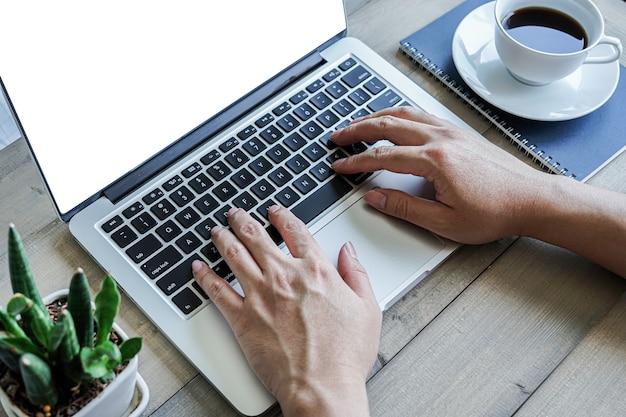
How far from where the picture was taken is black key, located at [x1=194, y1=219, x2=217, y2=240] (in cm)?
77

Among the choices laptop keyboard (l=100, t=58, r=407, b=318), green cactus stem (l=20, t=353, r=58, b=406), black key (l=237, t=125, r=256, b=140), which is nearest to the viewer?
green cactus stem (l=20, t=353, r=58, b=406)

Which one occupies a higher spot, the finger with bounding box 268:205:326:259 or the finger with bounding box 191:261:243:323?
the finger with bounding box 268:205:326:259

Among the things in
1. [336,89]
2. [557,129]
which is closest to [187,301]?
[336,89]

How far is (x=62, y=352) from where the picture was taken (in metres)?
0.53

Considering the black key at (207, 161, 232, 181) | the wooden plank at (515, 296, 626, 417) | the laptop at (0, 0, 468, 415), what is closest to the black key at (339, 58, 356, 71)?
the laptop at (0, 0, 468, 415)

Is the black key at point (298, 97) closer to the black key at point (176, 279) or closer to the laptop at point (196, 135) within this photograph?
the laptop at point (196, 135)

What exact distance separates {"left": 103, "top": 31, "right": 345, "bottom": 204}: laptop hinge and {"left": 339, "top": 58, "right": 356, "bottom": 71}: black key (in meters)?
0.03

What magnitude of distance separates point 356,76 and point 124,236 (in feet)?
1.17

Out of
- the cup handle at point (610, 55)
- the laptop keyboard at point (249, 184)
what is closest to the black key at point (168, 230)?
the laptop keyboard at point (249, 184)

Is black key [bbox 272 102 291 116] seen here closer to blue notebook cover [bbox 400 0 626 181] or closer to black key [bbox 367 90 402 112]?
black key [bbox 367 90 402 112]

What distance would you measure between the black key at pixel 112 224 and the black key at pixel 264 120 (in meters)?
0.20

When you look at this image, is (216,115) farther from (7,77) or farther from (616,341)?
(616,341)

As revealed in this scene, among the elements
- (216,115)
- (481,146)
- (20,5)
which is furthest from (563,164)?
(20,5)

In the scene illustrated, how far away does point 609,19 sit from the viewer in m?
1.02
